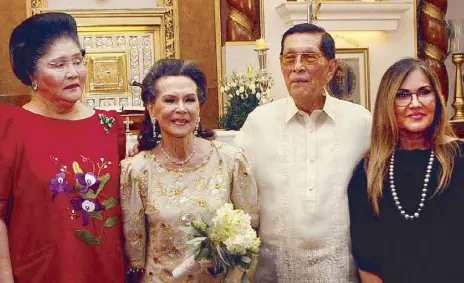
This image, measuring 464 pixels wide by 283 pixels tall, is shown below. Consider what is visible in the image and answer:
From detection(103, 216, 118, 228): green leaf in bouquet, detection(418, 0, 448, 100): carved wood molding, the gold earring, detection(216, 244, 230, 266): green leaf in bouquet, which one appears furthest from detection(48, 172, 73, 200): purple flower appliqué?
detection(418, 0, 448, 100): carved wood molding

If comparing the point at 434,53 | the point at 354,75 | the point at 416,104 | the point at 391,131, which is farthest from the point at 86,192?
the point at 434,53

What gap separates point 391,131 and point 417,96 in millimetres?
161

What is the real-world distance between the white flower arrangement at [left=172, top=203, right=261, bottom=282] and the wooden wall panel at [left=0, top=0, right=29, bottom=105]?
4.28m

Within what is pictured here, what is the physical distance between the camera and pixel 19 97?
21.3 feet

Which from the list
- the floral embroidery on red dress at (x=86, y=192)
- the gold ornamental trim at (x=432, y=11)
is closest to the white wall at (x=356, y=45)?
the gold ornamental trim at (x=432, y=11)

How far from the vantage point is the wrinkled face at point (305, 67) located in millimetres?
3082

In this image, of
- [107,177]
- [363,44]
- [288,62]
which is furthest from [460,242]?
[363,44]

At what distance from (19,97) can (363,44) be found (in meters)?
3.08

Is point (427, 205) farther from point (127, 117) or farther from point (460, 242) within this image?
point (127, 117)

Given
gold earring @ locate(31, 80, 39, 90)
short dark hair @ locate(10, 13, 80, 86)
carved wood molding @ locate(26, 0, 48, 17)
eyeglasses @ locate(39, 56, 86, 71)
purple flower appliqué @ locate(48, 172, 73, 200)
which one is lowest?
purple flower appliqué @ locate(48, 172, 73, 200)

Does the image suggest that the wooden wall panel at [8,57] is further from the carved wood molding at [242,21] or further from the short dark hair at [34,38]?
the short dark hair at [34,38]

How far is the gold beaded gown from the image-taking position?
109 inches

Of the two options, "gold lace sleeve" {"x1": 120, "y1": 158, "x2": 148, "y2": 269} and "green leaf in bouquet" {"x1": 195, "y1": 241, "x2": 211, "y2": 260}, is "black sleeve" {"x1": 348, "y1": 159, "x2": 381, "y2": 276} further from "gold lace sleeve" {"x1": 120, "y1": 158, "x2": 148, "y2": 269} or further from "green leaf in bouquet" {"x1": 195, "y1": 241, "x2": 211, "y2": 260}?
"gold lace sleeve" {"x1": 120, "y1": 158, "x2": 148, "y2": 269}

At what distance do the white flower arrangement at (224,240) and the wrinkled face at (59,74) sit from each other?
0.69 metres
